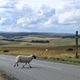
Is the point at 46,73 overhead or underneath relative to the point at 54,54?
overhead

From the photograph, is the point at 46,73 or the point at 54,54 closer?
the point at 46,73

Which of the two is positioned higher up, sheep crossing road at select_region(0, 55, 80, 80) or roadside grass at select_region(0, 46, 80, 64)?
sheep crossing road at select_region(0, 55, 80, 80)

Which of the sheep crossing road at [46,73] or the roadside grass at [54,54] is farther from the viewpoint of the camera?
the roadside grass at [54,54]

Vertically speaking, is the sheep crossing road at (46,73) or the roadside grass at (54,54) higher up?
the sheep crossing road at (46,73)

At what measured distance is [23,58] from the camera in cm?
3191

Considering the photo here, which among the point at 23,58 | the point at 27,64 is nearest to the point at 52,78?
the point at 23,58

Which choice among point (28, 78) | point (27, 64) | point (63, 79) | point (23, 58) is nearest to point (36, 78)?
point (28, 78)

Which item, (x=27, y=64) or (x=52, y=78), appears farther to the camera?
(x=27, y=64)

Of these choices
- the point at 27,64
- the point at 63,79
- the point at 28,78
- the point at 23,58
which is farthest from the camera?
the point at 27,64

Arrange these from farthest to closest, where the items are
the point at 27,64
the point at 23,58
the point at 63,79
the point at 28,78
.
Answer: the point at 27,64 → the point at 23,58 → the point at 28,78 → the point at 63,79

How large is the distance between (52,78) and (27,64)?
14.7 meters

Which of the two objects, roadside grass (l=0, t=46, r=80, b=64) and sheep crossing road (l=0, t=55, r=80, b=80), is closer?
sheep crossing road (l=0, t=55, r=80, b=80)

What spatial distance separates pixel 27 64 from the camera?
35844 millimetres

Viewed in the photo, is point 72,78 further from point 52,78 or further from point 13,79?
point 13,79
